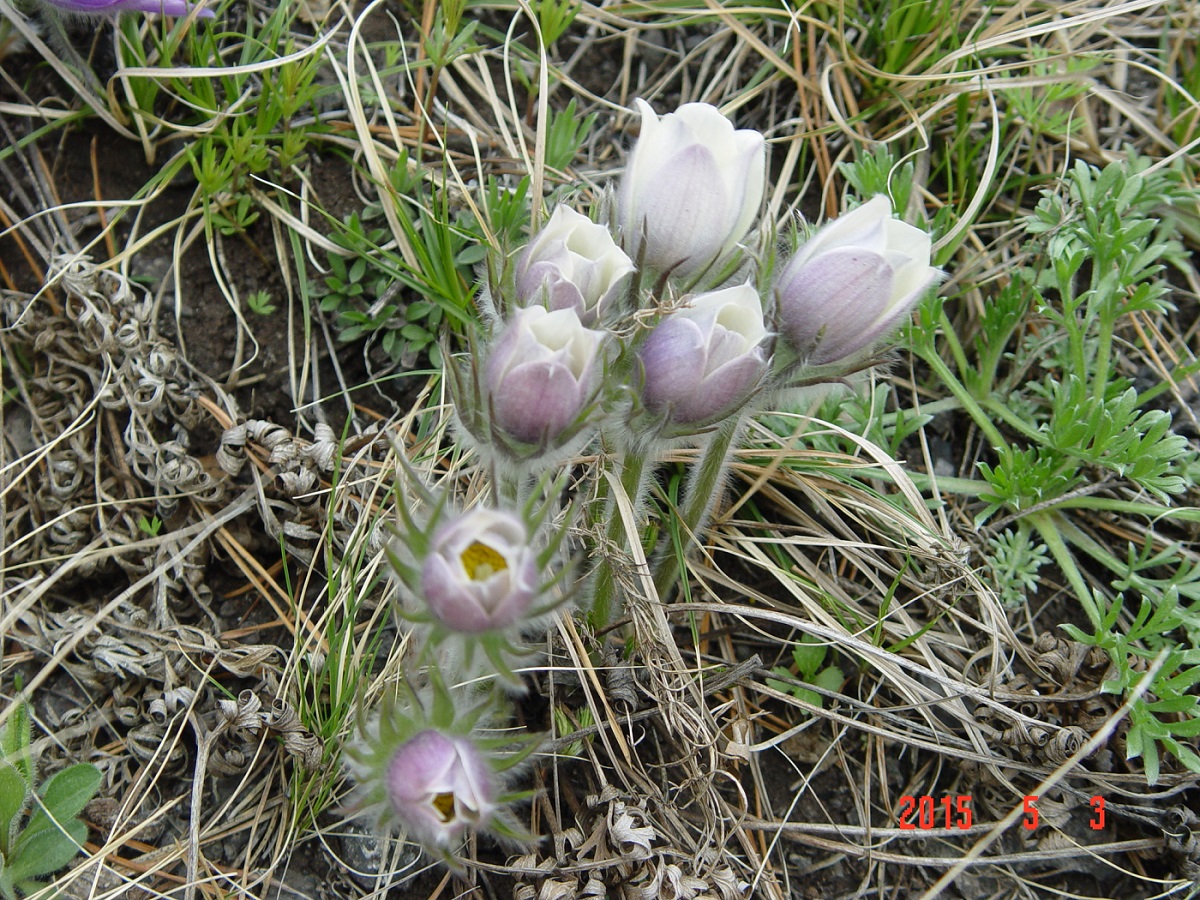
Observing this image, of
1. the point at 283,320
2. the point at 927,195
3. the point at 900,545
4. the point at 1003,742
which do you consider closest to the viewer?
the point at 1003,742

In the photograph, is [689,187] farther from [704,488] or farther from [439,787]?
[439,787]

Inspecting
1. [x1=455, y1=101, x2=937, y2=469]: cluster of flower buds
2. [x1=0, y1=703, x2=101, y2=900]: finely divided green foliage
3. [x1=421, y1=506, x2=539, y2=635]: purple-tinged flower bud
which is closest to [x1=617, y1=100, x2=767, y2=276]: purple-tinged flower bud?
[x1=455, y1=101, x2=937, y2=469]: cluster of flower buds

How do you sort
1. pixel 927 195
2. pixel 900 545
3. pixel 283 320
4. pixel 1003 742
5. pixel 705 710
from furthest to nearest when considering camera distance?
pixel 927 195 → pixel 283 320 → pixel 900 545 → pixel 1003 742 → pixel 705 710

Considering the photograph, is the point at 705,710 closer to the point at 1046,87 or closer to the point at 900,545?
the point at 900,545

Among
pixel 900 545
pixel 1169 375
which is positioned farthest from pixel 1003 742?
pixel 1169 375
